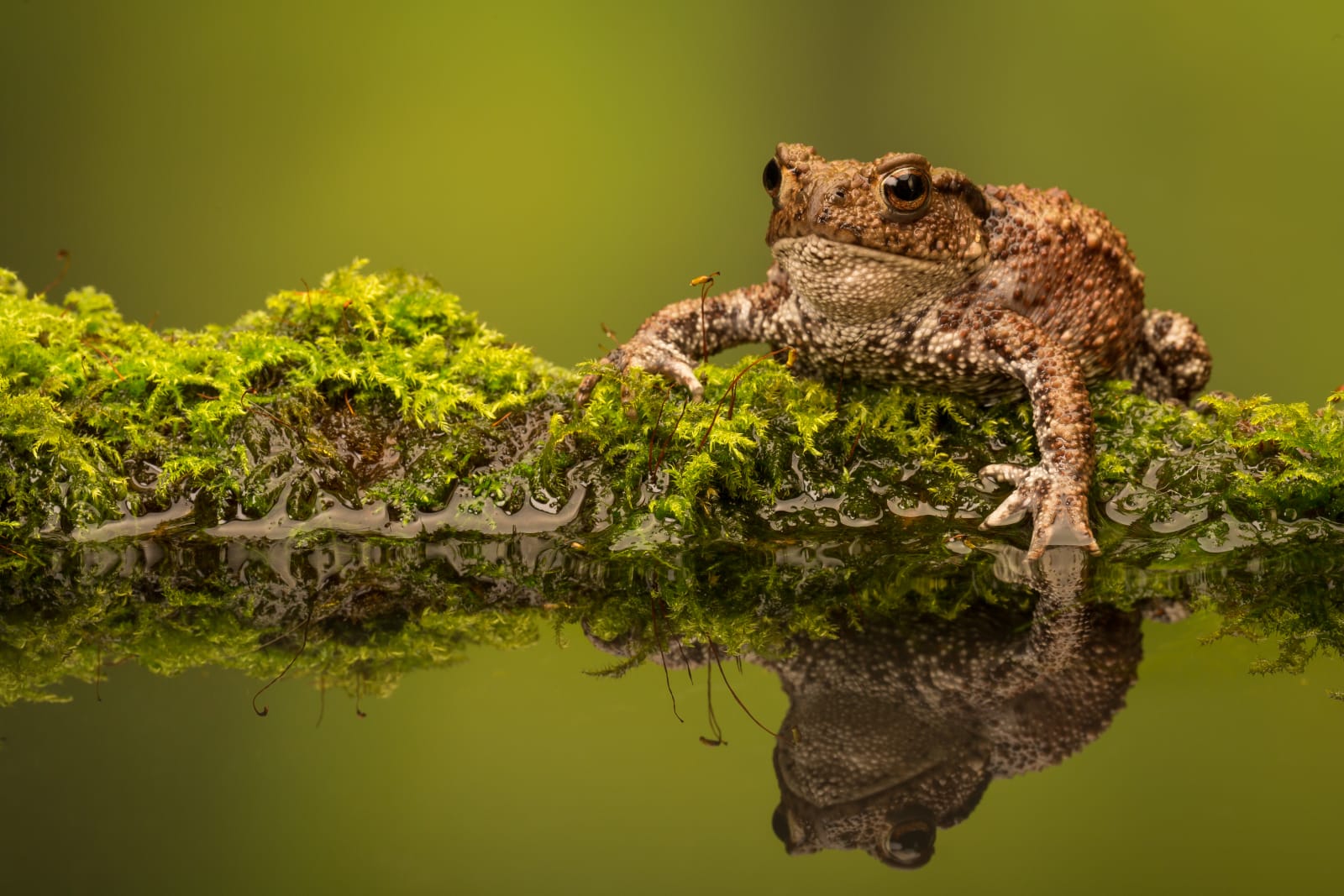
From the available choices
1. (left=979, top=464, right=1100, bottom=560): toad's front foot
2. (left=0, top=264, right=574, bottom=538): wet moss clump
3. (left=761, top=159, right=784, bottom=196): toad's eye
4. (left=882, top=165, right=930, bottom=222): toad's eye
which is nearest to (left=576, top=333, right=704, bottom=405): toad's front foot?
(left=0, top=264, right=574, bottom=538): wet moss clump

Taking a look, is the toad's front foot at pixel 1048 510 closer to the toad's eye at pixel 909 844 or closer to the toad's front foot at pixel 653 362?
the toad's front foot at pixel 653 362

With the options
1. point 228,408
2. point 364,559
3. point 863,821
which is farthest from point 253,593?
point 863,821

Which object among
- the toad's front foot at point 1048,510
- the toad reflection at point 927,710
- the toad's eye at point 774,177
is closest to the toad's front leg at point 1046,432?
the toad's front foot at point 1048,510

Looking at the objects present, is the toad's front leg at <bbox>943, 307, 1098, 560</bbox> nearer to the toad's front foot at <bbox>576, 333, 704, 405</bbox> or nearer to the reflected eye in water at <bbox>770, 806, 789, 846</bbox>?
the toad's front foot at <bbox>576, 333, 704, 405</bbox>

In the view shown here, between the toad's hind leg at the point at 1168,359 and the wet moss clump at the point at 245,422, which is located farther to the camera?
the toad's hind leg at the point at 1168,359

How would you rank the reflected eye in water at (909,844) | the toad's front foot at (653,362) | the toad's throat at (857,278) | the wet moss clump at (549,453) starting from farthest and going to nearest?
1. the toad's front foot at (653,362)
2. the wet moss clump at (549,453)
3. the toad's throat at (857,278)
4. the reflected eye in water at (909,844)

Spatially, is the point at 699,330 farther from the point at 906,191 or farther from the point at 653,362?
the point at 906,191
